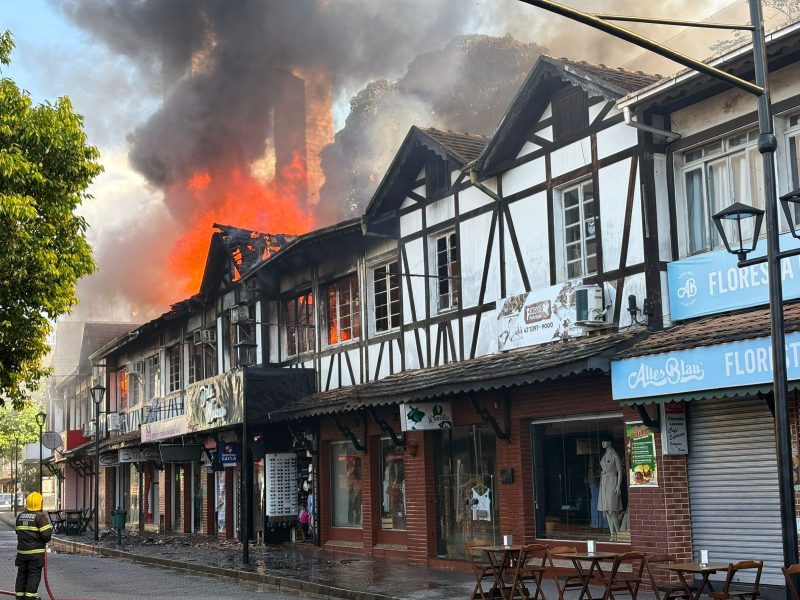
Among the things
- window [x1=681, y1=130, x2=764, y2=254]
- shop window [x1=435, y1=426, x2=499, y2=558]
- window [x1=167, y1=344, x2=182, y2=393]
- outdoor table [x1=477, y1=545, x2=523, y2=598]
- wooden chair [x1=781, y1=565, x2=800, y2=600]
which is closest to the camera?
wooden chair [x1=781, y1=565, x2=800, y2=600]

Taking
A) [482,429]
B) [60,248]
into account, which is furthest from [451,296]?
[60,248]

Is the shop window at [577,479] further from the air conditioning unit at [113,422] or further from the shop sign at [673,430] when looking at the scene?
the air conditioning unit at [113,422]

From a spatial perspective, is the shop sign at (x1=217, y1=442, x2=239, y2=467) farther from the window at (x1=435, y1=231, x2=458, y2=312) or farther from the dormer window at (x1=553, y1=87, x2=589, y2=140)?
the dormer window at (x1=553, y1=87, x2=589, y2=140)

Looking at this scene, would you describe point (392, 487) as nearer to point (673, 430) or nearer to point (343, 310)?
point (343, 310)

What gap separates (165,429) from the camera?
30.0 meters

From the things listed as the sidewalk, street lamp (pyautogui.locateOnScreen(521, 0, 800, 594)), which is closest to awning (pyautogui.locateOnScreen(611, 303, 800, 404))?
Answer: street lamp (pyautogui.locateOnScreen(521, 0, 800, 594))

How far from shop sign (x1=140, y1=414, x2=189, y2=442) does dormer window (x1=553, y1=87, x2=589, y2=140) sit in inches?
605

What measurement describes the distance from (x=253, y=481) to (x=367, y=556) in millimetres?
7164

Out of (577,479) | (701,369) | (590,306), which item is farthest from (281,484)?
(701,369)

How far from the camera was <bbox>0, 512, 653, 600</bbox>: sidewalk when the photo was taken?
49.8 feet

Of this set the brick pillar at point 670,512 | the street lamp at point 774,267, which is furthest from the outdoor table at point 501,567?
the street lamp at point 774,267

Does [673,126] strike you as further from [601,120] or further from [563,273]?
[563,273]

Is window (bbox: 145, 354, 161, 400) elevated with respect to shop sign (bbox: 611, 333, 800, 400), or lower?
elevated

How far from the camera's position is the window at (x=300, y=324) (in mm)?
24750
